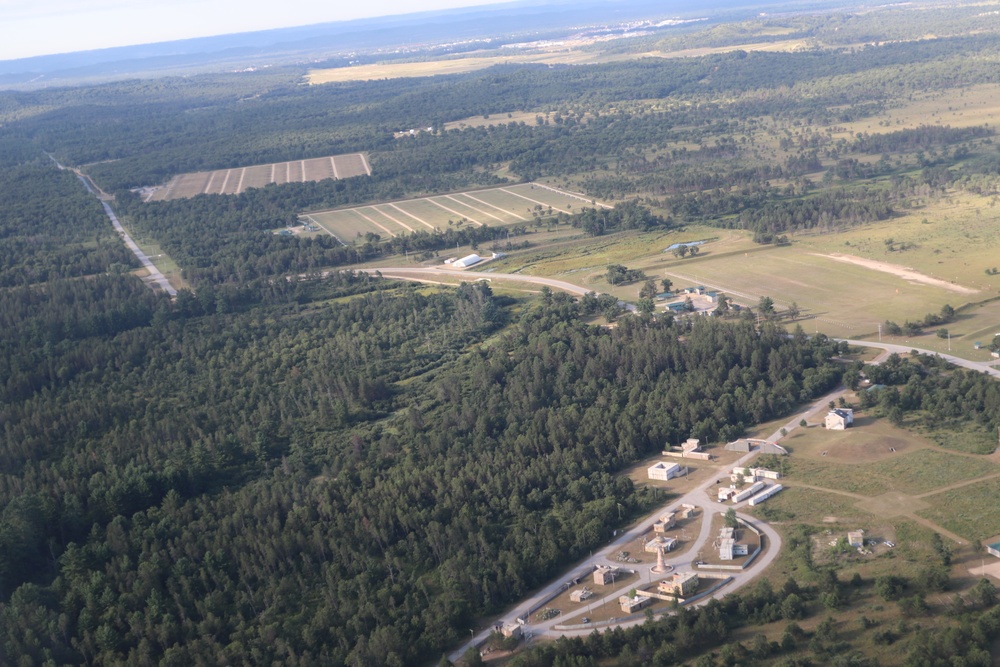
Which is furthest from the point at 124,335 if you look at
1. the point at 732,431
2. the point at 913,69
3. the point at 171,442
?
the point at 913,69

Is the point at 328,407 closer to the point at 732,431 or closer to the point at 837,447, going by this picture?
the point at 732,431

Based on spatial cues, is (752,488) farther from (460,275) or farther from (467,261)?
(467,261)

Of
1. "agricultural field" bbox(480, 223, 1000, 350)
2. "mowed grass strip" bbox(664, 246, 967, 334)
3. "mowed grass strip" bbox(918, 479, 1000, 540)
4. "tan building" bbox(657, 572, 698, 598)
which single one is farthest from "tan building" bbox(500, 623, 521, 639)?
"mowed grass strip" bbox(664, 246, 967, 334)

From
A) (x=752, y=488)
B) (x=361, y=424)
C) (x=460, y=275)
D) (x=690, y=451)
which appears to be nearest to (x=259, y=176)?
(x=460, y=275)

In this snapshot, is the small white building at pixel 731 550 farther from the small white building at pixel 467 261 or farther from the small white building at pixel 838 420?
the small white building at pixel 467 261

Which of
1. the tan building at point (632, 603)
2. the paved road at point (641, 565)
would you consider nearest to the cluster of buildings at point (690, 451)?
the paved road at point (641, 565)
